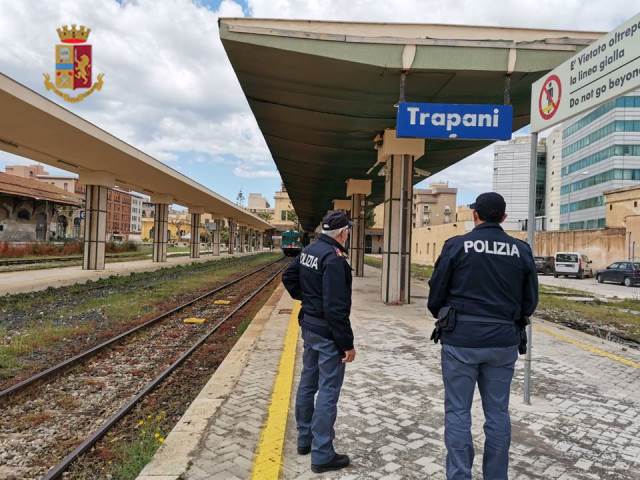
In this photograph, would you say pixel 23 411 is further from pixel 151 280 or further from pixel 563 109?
pixel 151 280

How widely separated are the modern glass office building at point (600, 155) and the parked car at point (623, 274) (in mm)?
26993

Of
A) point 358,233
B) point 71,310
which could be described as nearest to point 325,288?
point 71,310

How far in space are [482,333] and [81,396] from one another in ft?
16.5

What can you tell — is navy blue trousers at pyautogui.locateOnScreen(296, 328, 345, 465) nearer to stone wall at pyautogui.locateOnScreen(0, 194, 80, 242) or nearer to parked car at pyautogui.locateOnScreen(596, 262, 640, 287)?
parked car at pyautogui.locateOnScreen(596, 262, 640, 287)

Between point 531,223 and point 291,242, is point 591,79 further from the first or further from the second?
point 291,242

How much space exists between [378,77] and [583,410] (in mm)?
7039

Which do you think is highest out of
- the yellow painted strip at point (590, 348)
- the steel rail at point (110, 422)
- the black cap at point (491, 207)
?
the black cap at point (491, 207)

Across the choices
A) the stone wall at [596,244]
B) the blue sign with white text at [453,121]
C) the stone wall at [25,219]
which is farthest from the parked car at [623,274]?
the stone wall at [25,219]

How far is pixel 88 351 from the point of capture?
7.36 metres

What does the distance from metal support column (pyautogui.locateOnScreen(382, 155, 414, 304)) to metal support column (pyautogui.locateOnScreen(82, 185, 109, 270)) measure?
55.4 feet

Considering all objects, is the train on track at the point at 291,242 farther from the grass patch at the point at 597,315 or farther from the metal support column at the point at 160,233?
the grass patch at the point at 597,315

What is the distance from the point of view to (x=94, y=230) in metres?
23.5

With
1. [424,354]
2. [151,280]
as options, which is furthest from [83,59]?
[424,354]

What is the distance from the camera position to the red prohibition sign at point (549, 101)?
4.93 metres
